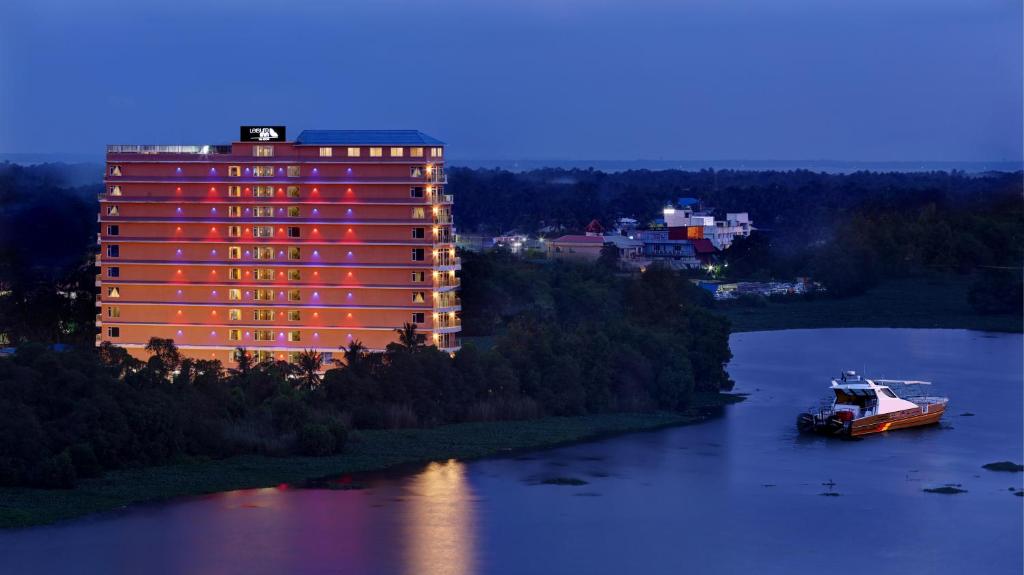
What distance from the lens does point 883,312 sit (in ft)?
154

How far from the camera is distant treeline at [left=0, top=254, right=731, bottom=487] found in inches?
881

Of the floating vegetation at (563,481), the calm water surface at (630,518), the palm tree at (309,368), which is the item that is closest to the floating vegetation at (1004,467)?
the calm water surface at (630,518)

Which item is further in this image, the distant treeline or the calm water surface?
the distant treeline

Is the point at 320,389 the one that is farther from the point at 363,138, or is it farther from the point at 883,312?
the point at 883,312

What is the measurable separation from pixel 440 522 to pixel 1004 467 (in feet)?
31.0

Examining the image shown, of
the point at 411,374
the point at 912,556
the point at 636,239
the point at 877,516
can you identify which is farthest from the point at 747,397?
the point at 636,239

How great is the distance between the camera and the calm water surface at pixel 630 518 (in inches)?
757

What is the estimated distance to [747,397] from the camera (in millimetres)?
32250

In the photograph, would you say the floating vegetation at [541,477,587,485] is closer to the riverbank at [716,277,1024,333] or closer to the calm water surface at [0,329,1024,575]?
the calm water surface at [0,329,1024,575]

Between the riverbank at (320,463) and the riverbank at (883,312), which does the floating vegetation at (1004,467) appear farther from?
the riverbank at (883,312)

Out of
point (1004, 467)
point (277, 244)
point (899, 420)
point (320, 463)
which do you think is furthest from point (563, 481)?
point (277, 244)

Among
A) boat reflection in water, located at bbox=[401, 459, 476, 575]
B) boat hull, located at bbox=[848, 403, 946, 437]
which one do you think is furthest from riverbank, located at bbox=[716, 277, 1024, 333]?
boat reflection in water, located at bbox=[401, 459, 476, 575]

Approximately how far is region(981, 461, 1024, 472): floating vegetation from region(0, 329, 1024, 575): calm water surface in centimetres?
40

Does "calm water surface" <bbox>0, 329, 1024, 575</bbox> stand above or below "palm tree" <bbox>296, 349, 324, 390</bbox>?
below
